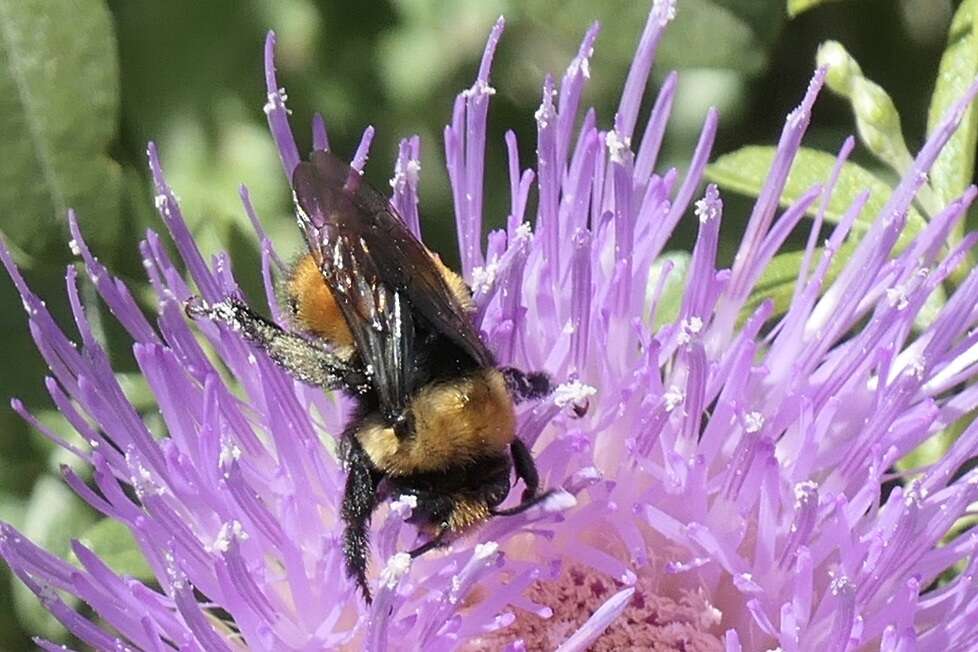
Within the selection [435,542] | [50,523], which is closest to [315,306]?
[435,542]

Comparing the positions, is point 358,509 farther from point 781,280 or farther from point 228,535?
point 781,280

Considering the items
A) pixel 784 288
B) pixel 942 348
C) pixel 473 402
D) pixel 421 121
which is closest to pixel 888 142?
pixel 784 288

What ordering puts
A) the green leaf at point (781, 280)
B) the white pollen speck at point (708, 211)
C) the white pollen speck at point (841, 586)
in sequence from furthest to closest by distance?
the green leaf at point (781, 280)
the white pollen speck at point (708, 211)
the white pollen speck at point (841, 586)

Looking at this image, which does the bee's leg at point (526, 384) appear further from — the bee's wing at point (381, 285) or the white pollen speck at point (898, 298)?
the white pollen speck at point (898, 298)

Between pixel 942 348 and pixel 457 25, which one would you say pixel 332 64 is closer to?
pixel 457 25

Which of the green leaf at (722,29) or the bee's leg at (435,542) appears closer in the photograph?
the bee's leg at (435,542)

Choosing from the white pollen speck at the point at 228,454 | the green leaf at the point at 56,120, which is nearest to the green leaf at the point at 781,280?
the white pollen speck at the point at 228,454
